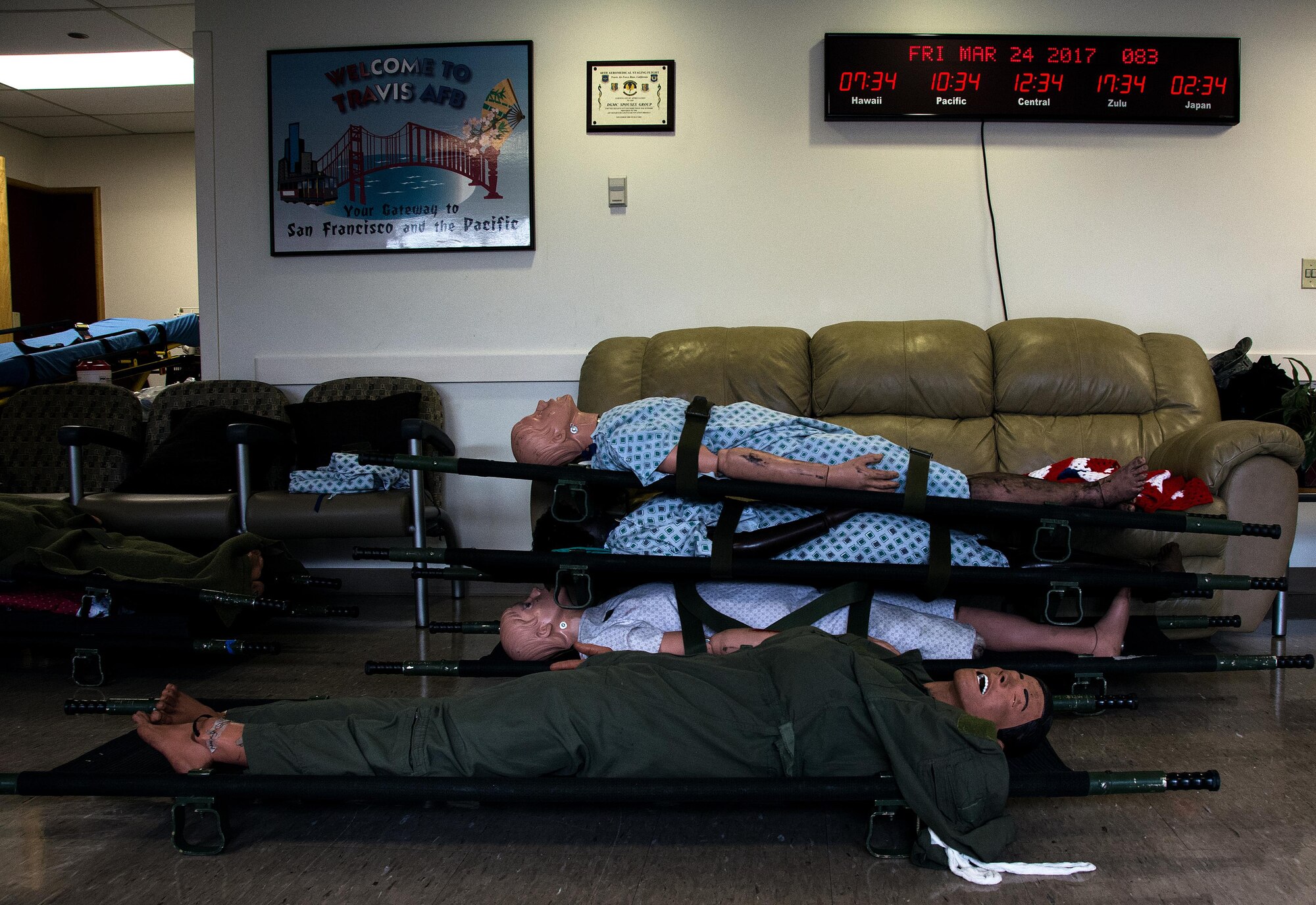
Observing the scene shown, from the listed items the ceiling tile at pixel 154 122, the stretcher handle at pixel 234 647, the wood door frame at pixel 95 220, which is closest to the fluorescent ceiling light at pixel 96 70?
the ceiling tile at pixel 154 122

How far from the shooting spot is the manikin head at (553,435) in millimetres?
2482

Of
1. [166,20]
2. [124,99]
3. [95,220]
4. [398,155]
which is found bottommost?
[398,155]

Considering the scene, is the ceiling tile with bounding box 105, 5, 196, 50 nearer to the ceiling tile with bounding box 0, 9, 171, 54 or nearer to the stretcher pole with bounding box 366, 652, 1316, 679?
the ceiling tile with bounding box 0, 9, 171, 54

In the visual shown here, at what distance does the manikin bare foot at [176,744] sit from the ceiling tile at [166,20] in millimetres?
3960

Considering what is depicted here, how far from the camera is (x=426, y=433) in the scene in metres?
3.21

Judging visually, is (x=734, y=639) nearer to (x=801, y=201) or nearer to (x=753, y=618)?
(x=753, y=618)

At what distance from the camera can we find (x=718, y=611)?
2.16 meters

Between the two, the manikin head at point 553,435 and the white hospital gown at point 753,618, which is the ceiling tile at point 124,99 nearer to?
the manikin head at point 553,435

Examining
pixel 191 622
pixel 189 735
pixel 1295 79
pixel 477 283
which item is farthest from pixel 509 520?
pixel 1295 79

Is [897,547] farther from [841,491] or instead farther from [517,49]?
[517,49]

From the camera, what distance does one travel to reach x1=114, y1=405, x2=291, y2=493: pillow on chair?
3354mm

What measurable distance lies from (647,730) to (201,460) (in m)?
→ 2.52

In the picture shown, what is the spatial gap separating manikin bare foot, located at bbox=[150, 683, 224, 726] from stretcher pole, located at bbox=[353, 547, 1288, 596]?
0.52 meters

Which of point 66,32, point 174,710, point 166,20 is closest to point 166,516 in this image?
point 174,710
